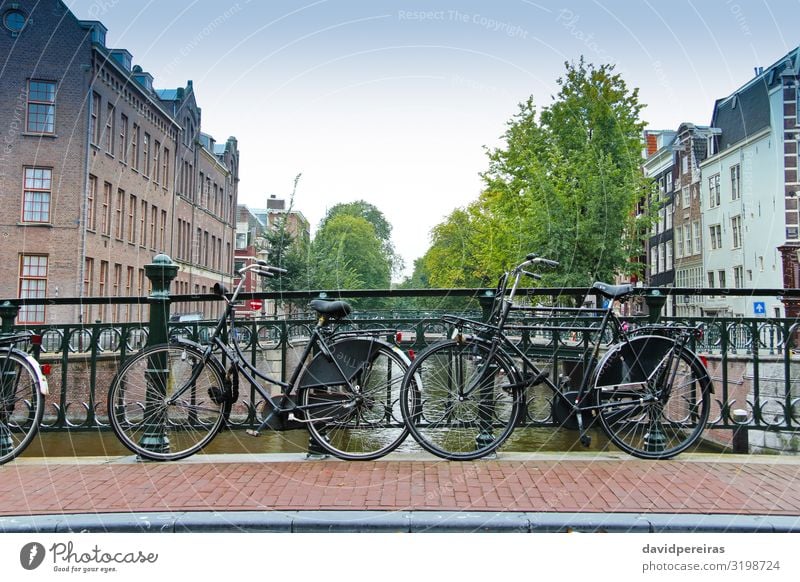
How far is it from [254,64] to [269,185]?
3132 millimetres

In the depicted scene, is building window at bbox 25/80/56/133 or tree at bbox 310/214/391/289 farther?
building window at bbox 25/80/56/133

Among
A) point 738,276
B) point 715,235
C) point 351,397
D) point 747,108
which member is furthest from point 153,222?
point 747,108

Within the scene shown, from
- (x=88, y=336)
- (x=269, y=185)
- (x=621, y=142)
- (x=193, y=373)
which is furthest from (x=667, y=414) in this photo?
(x=621, y=142)

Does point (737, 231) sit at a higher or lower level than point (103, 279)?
higher

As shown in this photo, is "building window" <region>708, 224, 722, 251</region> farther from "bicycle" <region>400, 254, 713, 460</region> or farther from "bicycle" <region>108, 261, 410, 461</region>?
"bicycle" <region>108, 261, 410, 461</region>

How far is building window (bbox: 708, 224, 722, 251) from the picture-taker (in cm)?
3231

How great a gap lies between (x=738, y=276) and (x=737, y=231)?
211cm

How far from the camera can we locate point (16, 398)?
17.0ft

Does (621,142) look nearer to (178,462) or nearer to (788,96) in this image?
(788,96)

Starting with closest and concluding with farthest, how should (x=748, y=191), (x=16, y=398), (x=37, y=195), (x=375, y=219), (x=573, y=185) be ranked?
(x=16, y=398) → (x=375, y=219) → (x=573, y=185) → (x=37, y=195) → (x=748, y=191)

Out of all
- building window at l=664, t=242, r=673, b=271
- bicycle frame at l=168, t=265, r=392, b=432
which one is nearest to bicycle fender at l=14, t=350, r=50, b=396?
bicycle frame at l=168, t=265, r=392, b=432

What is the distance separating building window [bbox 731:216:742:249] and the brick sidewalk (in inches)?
1115

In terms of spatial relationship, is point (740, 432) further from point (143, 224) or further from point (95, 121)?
point (95, 121)

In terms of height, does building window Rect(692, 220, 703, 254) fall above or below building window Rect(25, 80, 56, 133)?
below
